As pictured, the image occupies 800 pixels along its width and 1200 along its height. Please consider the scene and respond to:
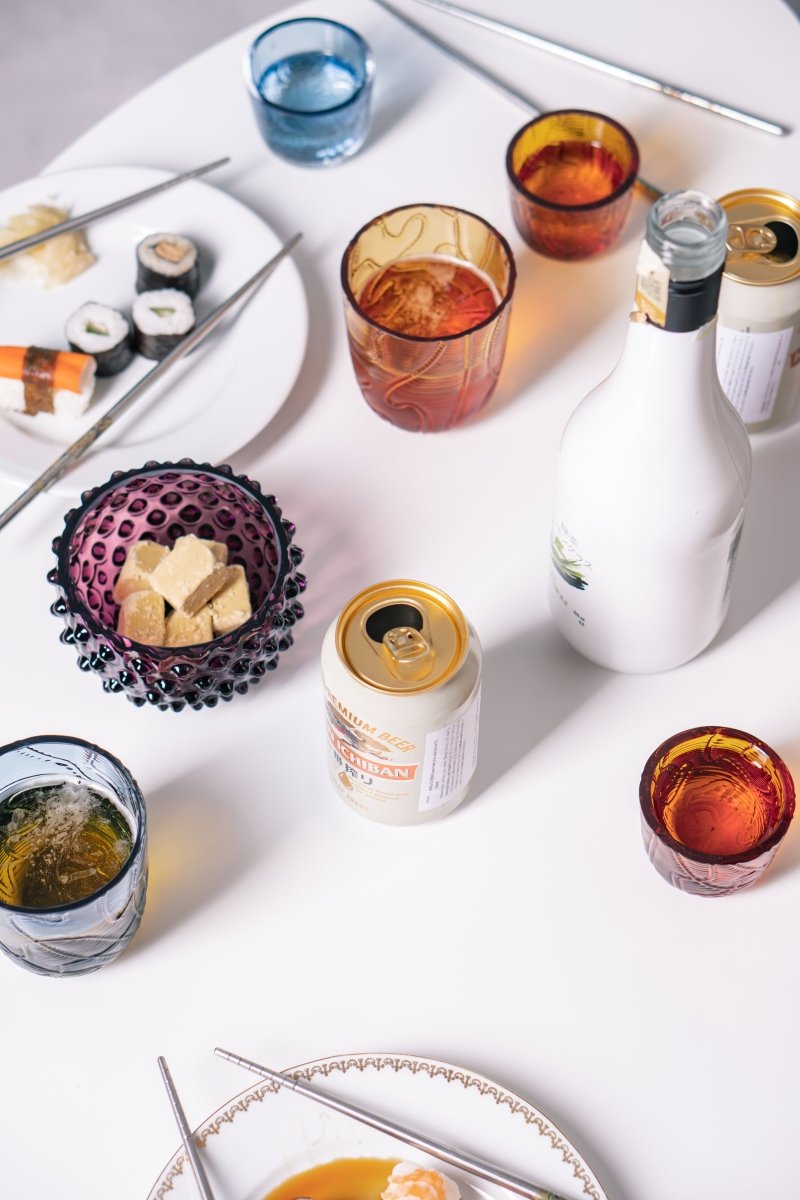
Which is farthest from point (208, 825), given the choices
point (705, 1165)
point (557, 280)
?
point (557, 280)

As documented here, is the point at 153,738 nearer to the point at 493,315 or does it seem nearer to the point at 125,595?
the point at 125,595

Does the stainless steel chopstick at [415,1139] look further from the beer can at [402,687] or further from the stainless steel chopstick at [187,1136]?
the beer can at [402,687]

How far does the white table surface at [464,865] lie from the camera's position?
72 cm

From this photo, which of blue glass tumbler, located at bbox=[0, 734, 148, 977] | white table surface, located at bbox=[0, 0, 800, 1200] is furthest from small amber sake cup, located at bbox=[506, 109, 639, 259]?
blue glass tumbler, located at bbox=[0, 734, 148, 977]

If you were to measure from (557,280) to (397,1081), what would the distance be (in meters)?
0.65

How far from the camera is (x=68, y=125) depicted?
7.21 ft

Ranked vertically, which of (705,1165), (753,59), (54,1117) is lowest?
(705,1165)

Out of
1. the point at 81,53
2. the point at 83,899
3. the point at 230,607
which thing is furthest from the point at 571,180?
the point at 81,53

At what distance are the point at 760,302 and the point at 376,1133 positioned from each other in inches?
22.5

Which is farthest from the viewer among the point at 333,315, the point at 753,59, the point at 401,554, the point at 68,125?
the point at 68,125

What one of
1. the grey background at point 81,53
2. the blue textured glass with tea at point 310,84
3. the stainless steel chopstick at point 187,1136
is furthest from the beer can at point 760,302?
the grey background at point 81,53

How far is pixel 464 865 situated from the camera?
2.60 feet

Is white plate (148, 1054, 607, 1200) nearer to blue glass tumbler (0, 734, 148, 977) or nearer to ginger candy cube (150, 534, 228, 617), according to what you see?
blue glass tumbler (0, 734, 148, 977)

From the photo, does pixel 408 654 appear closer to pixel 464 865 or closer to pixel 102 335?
pixel 464 865
